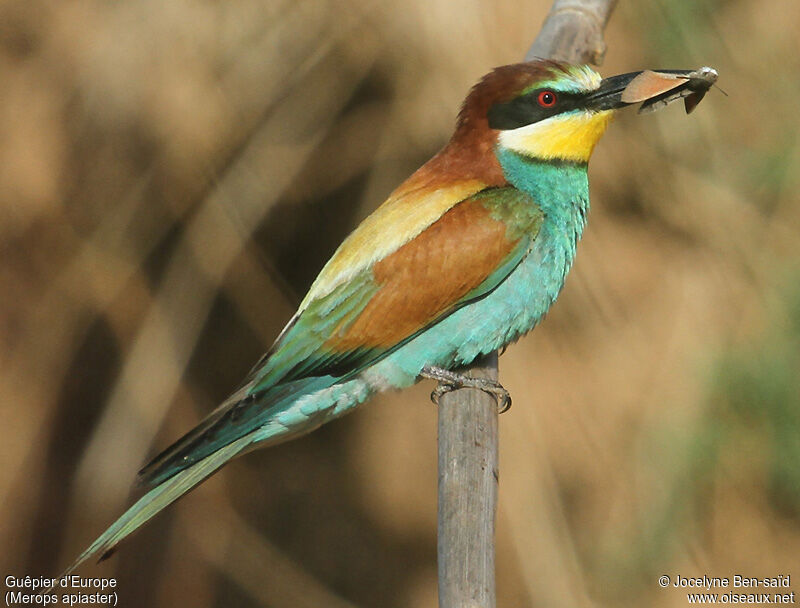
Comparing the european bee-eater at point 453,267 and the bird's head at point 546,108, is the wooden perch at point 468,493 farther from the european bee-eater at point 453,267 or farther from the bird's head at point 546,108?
the bird's head at point 546,108

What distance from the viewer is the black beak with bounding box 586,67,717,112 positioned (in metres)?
2.27

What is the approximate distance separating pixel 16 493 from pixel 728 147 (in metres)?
2.34

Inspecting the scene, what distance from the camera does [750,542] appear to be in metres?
2.93

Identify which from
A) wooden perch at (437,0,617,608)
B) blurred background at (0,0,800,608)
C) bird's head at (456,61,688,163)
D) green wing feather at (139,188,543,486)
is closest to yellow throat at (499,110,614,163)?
bird's head at (456,61,688,163)

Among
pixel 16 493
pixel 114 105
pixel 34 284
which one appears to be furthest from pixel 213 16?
pixel 16 493

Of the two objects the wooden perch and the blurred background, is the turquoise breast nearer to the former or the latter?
the wooden perch

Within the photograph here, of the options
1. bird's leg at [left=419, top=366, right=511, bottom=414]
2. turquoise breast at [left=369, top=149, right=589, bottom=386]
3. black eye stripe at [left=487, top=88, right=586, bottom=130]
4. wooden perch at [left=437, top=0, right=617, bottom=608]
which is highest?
black eye stripe at [left=487, top=88, right=586, bottom=130]

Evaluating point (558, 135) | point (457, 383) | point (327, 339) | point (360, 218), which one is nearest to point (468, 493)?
point (457, 383)

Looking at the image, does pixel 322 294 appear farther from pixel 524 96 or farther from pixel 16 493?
pixel 16 493

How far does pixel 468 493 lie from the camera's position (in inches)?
67.8

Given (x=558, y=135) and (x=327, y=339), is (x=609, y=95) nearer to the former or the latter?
(x=558, y=135)

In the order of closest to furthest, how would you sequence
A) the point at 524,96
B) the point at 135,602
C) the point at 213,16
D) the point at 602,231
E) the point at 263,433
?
the point at 263,433
the point at 524,96
the point at 213,16
the point at 602,231
the point at 135,602

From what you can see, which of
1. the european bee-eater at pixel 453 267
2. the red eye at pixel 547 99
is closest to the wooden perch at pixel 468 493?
the european bee-eater at pixel 453 267

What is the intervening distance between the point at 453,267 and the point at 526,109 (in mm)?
448
